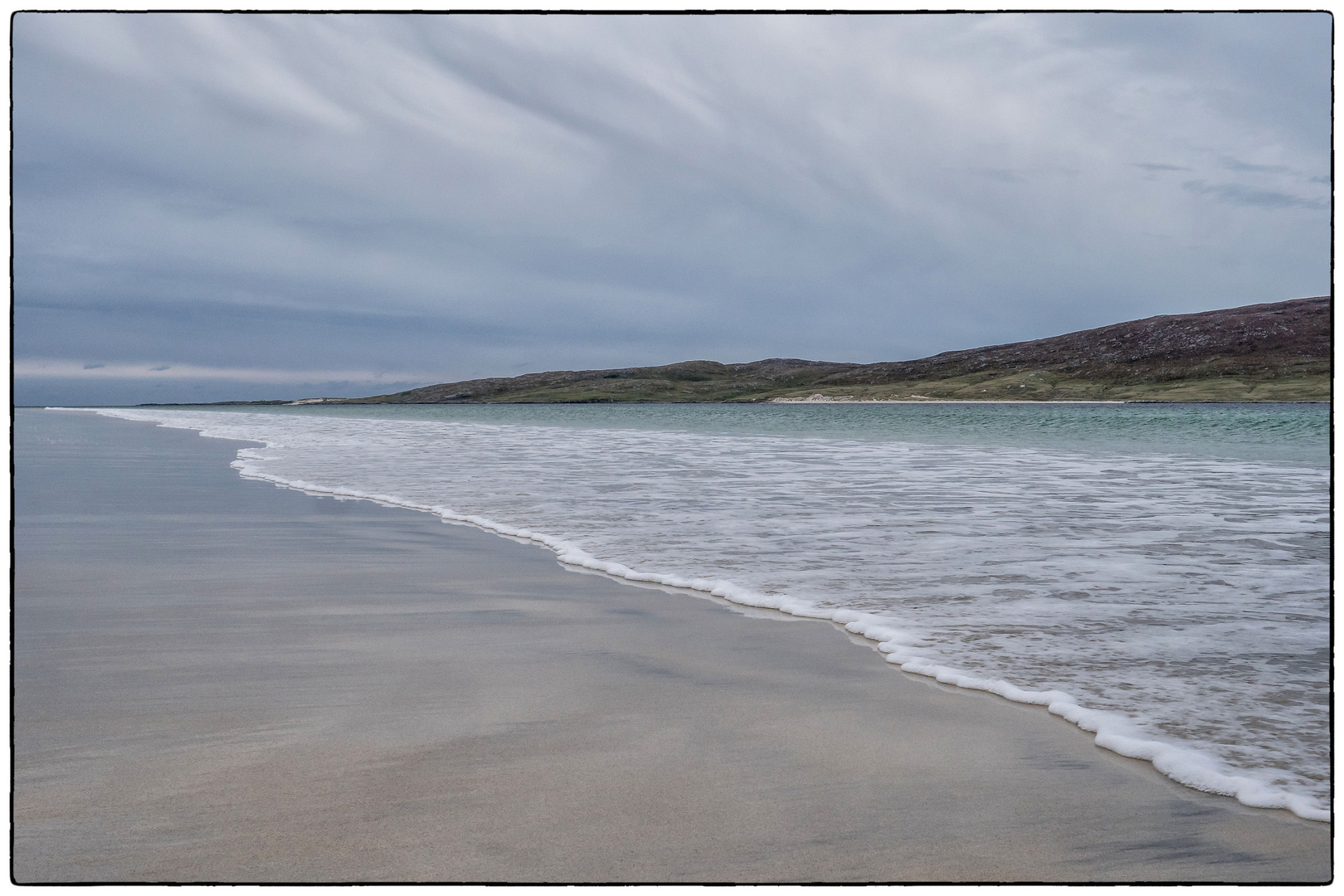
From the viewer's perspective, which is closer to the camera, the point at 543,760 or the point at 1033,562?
the point at 543,760

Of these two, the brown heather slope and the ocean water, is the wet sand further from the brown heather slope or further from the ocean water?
the brown heather slope

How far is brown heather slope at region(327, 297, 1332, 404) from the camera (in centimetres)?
7056

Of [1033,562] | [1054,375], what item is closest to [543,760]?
[1033,562]

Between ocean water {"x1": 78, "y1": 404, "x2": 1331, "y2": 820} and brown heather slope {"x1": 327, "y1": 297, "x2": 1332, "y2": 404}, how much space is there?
30.9 meters

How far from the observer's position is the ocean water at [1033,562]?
3.25 metres

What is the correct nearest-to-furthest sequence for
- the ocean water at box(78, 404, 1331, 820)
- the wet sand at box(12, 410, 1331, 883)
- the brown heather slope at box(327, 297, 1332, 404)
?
the wet sand at box(12, 410, 1331, 883) → the ocean water at box(78, 404, 1331, 820) → the brown heather slope at box(327, 297, 1332, 404)

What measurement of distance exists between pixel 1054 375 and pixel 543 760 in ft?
410

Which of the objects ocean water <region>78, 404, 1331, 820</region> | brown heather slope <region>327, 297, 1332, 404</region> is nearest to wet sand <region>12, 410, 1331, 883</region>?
ocean water <region>78, 404, 1331, 820</region>

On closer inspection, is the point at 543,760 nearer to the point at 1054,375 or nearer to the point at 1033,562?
the point at 1033,562

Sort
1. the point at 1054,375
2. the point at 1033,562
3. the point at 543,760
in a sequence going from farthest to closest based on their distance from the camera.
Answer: the point at 1054,375 < the point at 1033,562 < the point at 543,760

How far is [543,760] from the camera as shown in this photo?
2.77 metres

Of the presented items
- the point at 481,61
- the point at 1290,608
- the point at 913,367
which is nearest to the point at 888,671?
the point at 1290,608

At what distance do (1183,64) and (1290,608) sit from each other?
2753mm

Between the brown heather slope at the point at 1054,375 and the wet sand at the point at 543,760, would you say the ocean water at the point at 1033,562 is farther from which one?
the brown heather slope at the point at 1054,375
